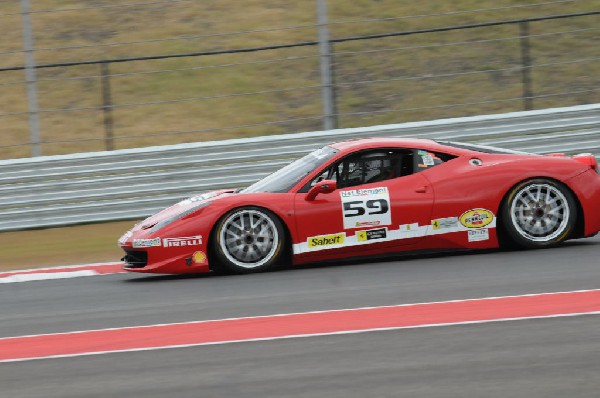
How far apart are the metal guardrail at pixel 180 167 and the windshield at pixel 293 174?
132 inches

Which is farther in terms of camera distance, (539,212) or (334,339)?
(539,212)

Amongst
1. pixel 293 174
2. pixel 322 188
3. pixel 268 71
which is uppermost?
pixel 268 71

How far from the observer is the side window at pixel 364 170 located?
31.6ft

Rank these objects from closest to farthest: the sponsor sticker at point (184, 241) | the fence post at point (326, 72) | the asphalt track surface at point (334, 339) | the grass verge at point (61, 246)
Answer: the asphalt track surface at point (334, 339) < the sponsor sticker at point (184, 241) < the grass verge at point (61, 246) < the fence post at point (326, 72)

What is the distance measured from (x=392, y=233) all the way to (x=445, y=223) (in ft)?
1.51

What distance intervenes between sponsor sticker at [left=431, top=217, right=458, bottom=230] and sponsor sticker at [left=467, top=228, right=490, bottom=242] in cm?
15

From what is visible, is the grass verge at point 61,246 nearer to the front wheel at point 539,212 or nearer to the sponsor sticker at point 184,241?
the sponsor sticker at point 184,241

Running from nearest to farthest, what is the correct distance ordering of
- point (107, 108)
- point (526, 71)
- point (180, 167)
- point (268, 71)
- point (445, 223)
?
point (445, 223), point (180, 167), point (526, 71), point (107, 108), point (268, 71)

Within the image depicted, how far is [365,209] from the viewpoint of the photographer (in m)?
9.48

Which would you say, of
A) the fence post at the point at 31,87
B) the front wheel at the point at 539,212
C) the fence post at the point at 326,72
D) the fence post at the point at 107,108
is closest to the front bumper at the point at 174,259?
the front wheel at the point at 539,212

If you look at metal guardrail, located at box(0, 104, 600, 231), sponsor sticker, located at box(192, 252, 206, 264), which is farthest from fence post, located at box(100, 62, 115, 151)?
sponsor sticker, located at box(192, 252, 206, 264)

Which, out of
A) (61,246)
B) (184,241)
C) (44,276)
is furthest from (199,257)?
(61,246)

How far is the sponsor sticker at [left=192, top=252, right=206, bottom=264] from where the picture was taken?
31.1ft

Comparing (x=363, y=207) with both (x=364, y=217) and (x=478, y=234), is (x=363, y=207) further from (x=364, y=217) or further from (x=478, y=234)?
(x=478, y=234)
